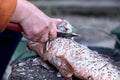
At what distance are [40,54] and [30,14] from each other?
29cm

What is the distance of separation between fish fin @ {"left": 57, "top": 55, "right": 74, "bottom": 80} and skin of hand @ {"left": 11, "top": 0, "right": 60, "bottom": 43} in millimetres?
126

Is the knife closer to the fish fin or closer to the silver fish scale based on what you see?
the silver fish scale

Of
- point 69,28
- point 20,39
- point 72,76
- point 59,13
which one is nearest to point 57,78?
point 72,76

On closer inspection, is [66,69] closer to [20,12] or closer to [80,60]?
[80,60]

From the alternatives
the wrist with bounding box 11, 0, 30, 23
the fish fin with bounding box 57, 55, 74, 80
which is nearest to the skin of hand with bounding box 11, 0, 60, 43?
the wrist with bounding box 11, 0, 30, 23

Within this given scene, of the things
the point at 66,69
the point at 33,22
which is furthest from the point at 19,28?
the point at 66,69

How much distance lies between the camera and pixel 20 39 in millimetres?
2496

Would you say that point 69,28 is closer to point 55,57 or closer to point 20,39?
point 55,57

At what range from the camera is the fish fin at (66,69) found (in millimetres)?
1698

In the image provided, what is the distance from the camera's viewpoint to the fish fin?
1.70 m

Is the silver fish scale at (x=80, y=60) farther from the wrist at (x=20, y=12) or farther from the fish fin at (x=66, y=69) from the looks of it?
the wrist at (x=20, y=12)

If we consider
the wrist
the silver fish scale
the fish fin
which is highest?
the wrist

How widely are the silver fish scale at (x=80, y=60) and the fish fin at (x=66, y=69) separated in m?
0.01

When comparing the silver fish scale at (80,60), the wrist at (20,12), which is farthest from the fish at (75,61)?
the wrist at (20,12)
